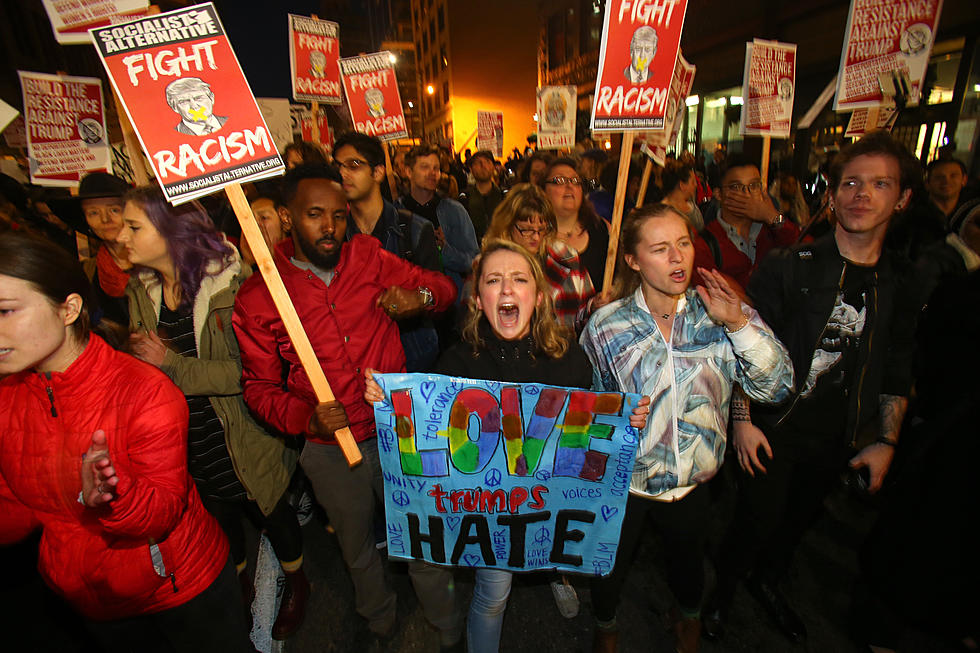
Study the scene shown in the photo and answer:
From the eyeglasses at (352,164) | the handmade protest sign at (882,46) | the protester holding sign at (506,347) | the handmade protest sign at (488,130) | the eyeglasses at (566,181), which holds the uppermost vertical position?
the handmade protest sign at (488,130)

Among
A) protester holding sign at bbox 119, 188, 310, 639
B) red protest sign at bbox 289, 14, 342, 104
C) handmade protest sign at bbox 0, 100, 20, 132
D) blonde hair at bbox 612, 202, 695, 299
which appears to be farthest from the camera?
red protest sign at bbox 289, 14, 342, 104

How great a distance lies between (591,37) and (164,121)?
29.8 m

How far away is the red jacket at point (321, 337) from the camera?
7.50 feet

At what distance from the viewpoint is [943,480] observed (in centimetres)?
186

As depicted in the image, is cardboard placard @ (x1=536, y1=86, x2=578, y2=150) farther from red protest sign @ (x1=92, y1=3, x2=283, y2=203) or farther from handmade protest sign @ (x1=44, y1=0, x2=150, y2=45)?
red protest sign @ (x1=92, y1=3, x2=283, y2=203)

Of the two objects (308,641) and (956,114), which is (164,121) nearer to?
(308,641)

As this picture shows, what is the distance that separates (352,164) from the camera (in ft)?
12.7

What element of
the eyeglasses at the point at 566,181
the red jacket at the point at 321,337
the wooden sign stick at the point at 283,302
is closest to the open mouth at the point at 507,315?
the red jacket at the point at 321,337

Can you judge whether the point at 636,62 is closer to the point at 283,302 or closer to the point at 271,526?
the point at 283,302

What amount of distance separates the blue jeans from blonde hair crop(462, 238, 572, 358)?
1.05 metres

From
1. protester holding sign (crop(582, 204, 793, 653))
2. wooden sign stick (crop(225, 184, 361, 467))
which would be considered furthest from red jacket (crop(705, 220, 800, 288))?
wooden sign stick (crop(225, 184, 361, 467))

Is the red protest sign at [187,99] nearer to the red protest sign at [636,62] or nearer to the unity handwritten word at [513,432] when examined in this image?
the unity handwritten word at [513,432]

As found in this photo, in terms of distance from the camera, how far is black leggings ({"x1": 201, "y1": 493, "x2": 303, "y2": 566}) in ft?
9.08

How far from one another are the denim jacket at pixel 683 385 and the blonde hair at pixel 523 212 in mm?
1431
